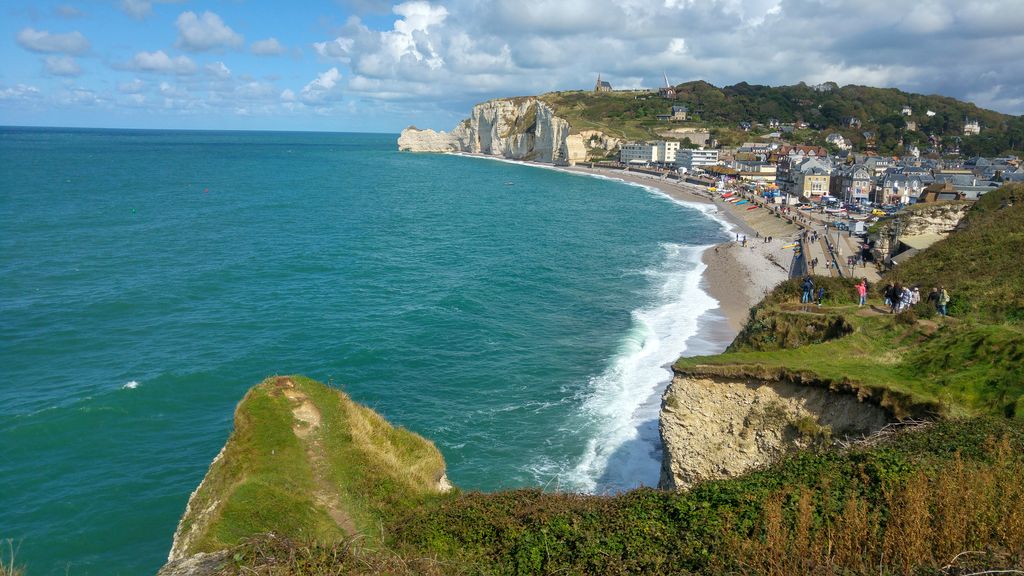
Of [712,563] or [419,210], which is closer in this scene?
[712,563]

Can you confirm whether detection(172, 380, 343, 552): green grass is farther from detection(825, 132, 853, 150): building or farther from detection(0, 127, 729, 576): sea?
detection(825, 132, 853, 150): building

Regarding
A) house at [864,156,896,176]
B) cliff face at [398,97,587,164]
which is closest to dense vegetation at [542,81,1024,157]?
cliff face at [398,97,587,164]

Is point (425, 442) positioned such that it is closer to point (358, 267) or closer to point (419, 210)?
point (358, 267)

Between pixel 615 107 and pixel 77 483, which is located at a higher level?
pixel 615 107

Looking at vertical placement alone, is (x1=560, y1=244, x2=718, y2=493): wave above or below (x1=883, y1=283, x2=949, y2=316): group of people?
below

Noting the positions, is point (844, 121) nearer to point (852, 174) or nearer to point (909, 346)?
point (852, 174)

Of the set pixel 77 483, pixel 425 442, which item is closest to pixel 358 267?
pixel 77 483

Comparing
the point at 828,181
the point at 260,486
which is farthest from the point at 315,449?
the point at 828,181
